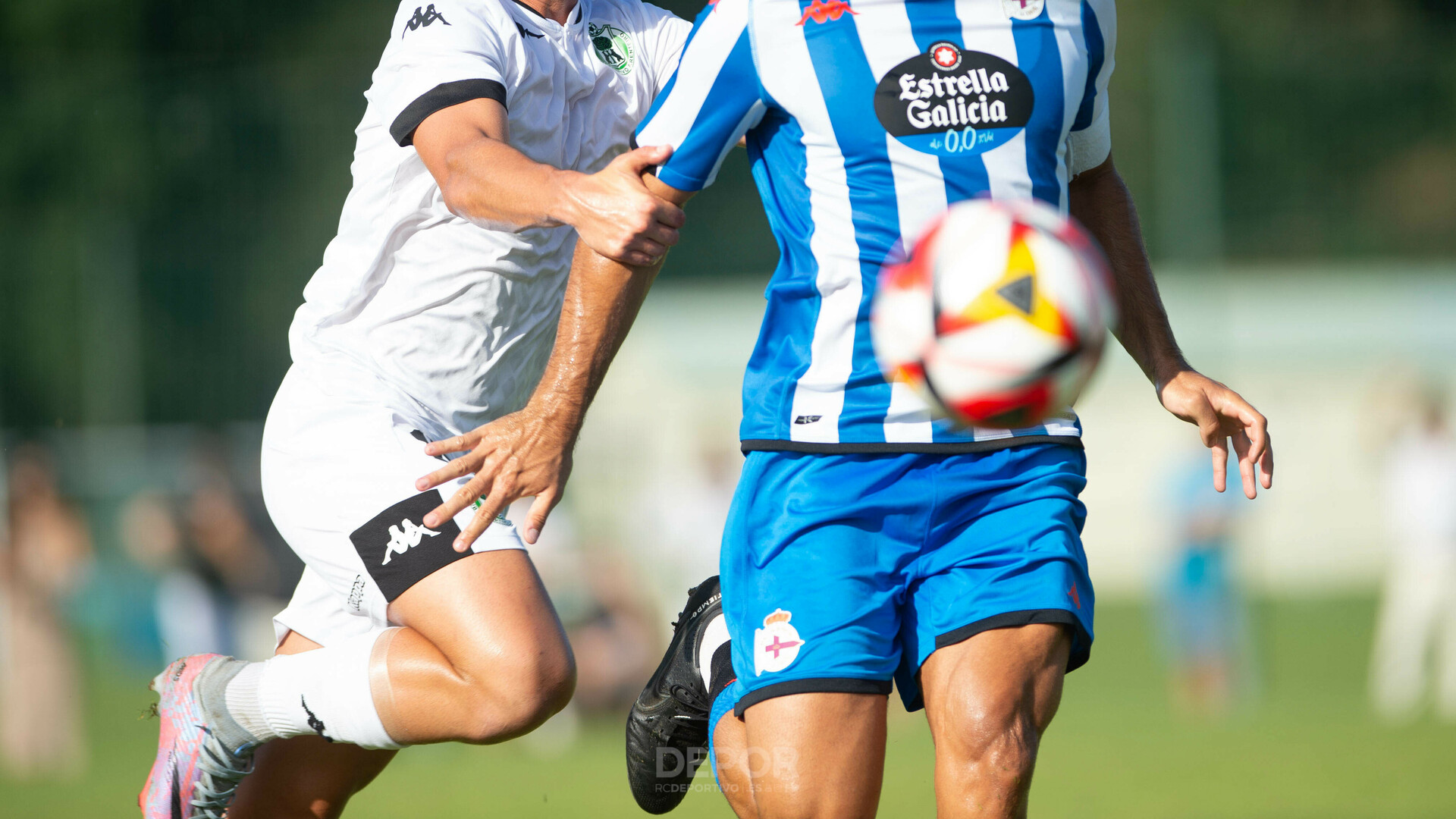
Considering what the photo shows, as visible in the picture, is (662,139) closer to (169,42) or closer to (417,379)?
(417,379)

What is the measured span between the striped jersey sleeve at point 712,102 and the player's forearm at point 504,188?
0.24 m

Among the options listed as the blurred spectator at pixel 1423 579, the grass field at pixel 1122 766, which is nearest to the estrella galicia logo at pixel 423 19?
the grass field at pixel 1122 766

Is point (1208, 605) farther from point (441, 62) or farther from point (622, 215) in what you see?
point (622, 215)

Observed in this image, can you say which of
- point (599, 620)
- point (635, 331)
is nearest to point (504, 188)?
point (599, 620)

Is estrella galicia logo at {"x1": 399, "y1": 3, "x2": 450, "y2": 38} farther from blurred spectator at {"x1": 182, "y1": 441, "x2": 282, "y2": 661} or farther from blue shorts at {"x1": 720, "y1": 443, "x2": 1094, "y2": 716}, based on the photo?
blurred spectator at {"x1": 182, "y1": 441, "x2": 282, "y2": 661}

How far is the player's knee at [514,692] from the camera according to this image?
343cm

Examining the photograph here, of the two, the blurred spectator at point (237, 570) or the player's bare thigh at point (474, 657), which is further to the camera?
the blurred spectator at point (237, 570)

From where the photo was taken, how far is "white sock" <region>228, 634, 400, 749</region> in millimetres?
3572

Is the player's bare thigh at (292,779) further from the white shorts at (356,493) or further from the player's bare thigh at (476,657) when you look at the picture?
the player's bare thigh at (476,657)

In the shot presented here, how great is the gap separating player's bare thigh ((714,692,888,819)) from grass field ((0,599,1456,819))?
4.36ft

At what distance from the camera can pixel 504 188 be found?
3.16 meters

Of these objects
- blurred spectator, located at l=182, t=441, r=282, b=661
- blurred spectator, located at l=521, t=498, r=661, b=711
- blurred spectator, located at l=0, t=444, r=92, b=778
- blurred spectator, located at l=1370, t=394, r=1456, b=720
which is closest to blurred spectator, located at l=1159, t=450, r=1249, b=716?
blurred spectator, located at l=1370, t=394, r=1456, b=720

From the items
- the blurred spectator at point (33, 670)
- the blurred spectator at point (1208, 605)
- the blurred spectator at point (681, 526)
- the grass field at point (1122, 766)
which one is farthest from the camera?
the blurred spectator at point (681, 526)

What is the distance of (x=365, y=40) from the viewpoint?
17.5 metres
